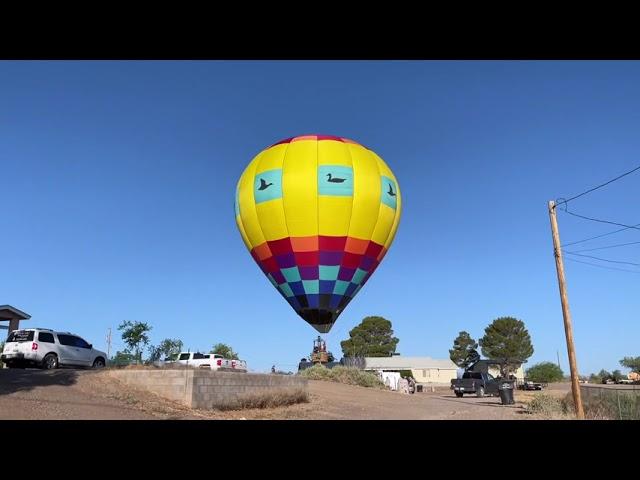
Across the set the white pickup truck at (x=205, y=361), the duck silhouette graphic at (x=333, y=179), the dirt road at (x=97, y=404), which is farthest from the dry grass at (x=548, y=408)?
the white pickup truck at (x=205, y=361)

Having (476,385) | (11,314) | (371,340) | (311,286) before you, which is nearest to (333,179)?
(311,286)

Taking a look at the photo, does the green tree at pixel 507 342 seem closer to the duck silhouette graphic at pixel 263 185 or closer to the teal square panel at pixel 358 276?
the teal square panel at pixel 358 276

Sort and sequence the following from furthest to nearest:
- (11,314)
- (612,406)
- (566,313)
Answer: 1. (11,314)
2. (566,313)
3. (612,406)

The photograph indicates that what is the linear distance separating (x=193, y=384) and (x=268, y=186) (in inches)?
458

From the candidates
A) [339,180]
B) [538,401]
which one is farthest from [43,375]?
[538,401]

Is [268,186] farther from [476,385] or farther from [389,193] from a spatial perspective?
[476,385]

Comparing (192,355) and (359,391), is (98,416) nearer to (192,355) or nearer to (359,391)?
(359,391)

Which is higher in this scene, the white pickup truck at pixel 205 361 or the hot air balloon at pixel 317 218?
the hot air balloon at pixel 317 218

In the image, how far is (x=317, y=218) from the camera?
24.7 meters

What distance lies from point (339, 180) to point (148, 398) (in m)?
13.3

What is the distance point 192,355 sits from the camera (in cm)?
3225

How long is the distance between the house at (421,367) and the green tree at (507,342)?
11419mm

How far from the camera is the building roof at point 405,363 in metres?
90.4

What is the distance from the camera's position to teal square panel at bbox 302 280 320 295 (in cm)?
2539
